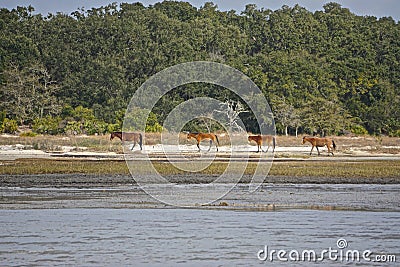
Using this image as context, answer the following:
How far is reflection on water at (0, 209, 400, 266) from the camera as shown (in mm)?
14203

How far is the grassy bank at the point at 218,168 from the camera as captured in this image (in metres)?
30.0

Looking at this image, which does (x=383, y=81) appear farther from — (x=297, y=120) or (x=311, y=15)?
(x=311, y=15)

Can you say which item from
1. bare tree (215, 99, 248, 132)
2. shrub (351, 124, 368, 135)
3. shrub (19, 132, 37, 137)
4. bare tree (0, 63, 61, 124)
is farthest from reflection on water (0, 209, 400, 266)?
shrub (351, 124, 368, 135)

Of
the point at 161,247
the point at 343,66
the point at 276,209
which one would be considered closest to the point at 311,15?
the point at 343,66

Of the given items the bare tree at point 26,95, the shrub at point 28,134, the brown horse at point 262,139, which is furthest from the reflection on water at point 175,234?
the bare tree at point 26,95

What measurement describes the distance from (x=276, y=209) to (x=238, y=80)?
4421 centimetres

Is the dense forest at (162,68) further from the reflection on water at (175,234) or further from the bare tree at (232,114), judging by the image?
the reflection on water at (175,234)

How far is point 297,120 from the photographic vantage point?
60.8 meters

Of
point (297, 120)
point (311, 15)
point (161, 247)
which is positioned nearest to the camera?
point (161, 247)

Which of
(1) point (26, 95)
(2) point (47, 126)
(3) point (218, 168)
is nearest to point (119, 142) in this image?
(2) point (47, 126)

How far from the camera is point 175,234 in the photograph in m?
16.6

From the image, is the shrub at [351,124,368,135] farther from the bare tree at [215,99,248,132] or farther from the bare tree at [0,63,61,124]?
the bare tree at [0,63,61,124]

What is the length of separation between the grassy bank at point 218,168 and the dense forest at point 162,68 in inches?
801

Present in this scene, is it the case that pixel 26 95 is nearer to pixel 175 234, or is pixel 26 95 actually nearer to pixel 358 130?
pixel 358 130
